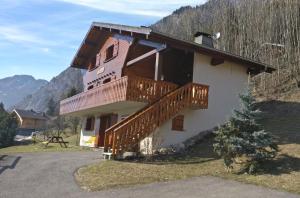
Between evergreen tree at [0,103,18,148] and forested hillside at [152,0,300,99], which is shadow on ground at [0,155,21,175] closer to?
forested hillside at [152,0,300,99]

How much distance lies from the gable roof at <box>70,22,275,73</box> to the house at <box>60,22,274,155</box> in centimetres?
5

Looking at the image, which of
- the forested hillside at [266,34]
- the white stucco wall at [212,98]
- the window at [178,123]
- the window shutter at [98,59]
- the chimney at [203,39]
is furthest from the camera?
the window shutter at [98,59]

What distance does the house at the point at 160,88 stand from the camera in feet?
64.2

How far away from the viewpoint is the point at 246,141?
14.6 meters

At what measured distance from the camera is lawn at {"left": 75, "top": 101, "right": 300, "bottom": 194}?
13312 mm

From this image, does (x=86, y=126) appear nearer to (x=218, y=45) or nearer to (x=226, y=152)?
(x=218, y=45)

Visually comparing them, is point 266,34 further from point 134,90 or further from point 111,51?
point 134,90

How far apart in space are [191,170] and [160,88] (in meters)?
6.62

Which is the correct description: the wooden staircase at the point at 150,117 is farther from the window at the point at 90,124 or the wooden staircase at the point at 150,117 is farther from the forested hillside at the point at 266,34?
the window at the point at 90,124

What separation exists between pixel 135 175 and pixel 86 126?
66.5 feet

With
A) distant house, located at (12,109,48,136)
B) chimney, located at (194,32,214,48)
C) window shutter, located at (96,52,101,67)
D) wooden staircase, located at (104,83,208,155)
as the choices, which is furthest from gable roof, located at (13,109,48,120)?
wooden staircase, located at (104,83,208,155)

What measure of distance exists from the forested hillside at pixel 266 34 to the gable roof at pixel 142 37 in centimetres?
371

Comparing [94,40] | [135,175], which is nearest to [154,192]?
[135,175]

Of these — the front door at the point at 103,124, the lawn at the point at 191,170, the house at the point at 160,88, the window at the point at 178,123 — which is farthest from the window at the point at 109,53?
the lawn at the point at 191,170
